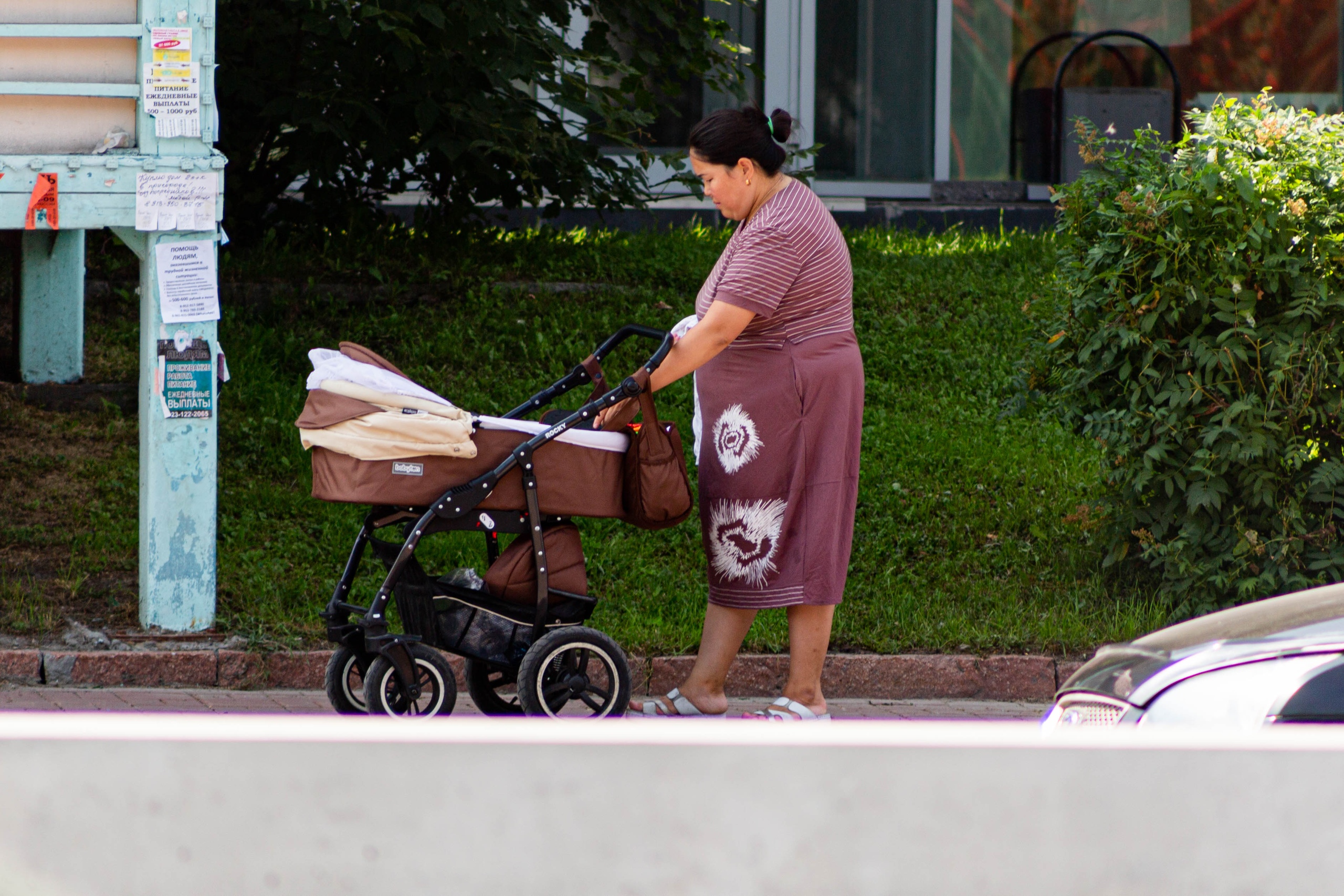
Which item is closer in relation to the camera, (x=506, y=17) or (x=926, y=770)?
(x=926, y=770)

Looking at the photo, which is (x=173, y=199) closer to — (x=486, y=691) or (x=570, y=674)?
(x=486, y=691)

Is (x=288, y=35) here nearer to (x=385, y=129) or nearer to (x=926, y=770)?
(x=385, y=129)

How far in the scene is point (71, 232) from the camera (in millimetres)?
8547

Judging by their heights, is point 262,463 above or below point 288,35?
below

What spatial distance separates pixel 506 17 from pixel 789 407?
4525 millimetres

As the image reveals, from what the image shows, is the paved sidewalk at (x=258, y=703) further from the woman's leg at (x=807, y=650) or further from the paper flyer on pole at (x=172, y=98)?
the paper flyer on pole at (x=172, y=98)

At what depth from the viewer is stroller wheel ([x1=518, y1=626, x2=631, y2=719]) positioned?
4.59 m

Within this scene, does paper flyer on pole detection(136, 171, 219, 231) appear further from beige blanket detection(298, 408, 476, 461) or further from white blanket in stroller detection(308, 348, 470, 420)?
beige blanket detection(298, 408, 476, 461)

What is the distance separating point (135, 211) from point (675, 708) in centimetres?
292

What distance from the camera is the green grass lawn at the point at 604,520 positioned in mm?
6285

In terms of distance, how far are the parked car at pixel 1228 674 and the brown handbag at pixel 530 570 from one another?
5.68ft

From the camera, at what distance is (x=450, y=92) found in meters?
8.70

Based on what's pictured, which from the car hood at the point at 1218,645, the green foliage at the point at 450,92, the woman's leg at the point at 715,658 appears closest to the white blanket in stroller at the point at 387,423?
the woman's leg at the point at 715,658

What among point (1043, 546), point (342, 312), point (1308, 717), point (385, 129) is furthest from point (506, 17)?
point (1308, 717)
